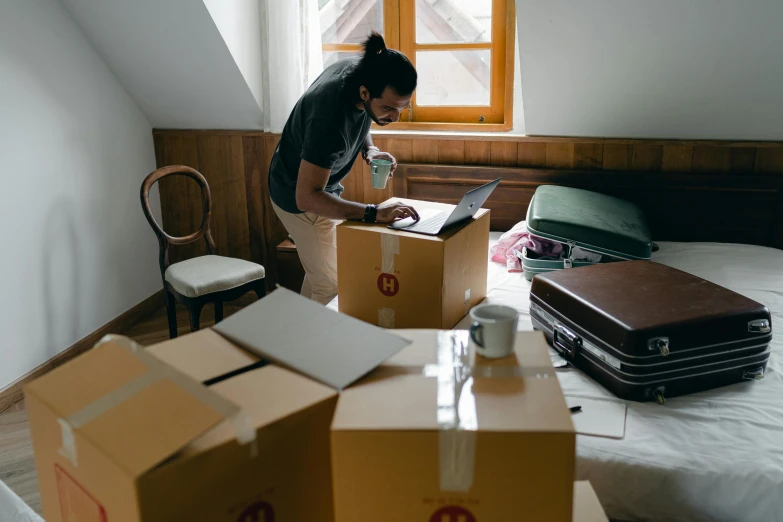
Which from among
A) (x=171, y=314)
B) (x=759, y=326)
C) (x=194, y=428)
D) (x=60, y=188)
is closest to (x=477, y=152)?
(x=171, y=314)

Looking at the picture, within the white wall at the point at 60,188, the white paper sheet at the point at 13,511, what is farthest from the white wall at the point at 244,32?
the white paper sheet at the point at 13,511

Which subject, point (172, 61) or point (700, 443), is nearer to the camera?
point (700, 443)

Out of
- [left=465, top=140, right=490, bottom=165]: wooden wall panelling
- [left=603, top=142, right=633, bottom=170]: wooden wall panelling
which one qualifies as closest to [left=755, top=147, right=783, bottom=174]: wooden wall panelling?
[left=603, top=142, right=633, bottom=170]: wooden wall panelling

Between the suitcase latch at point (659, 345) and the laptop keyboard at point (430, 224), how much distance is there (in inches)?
23.4

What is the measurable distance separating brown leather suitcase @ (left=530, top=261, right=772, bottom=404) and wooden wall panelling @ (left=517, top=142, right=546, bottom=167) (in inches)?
52.1

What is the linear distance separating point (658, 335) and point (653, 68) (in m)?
1.45

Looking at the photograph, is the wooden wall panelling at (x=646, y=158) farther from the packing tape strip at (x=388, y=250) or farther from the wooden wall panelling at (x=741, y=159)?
the packing tape strip at (x=388, y=250)

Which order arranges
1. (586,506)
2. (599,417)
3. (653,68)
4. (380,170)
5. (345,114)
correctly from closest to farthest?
(586,506)
(599,417)
(345,114)
(380,170)
(653,68)

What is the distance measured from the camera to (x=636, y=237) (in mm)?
2332

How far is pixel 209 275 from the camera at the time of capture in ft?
8.91

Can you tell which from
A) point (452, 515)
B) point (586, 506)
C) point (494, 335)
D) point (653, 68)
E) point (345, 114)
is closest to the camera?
point (452, 515)

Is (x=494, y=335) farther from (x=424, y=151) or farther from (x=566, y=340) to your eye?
(x=424, y=151)

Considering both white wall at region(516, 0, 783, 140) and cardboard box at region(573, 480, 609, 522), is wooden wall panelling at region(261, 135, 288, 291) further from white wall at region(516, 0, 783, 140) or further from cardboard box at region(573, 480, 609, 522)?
cardboard box at region(573, 480, 609, 522)

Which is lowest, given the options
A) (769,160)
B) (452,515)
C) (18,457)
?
(18,457)
